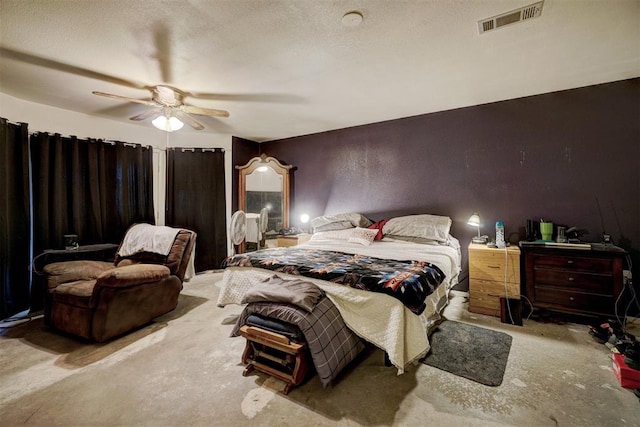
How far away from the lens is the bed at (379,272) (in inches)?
72.3

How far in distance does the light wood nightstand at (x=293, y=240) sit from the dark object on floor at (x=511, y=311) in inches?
105

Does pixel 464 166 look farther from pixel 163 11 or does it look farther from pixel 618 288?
pixel 163 11

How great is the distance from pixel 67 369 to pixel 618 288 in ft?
15.1

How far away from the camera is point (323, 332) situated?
5.99 feet

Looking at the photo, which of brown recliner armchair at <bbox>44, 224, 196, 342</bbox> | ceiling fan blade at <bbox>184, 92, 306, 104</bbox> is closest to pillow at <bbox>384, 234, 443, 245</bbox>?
ceiling fan blade at <bbox>184, 92, 306, 104</bbox>

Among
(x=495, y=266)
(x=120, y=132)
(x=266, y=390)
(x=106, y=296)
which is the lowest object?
(x=266, y=390)

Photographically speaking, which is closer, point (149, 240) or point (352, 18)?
point (352, 18)

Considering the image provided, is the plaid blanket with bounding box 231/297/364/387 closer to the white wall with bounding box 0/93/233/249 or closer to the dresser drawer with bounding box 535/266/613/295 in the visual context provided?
the dresser drawer with bounding box 535/266/613/295

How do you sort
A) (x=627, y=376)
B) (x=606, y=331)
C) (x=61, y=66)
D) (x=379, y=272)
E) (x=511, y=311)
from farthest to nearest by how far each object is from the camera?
(x=511, y=311) → (x=61, y=66) → (x=606, y=331) → (x=379, y=272) → (x=627, y=376)

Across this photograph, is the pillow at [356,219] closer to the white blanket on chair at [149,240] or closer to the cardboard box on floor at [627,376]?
the white blanket on chair at [149,240]

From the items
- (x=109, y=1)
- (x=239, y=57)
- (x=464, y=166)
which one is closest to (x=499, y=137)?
(x=464, y=166)

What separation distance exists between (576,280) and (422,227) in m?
1.50

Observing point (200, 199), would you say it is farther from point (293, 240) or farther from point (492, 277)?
point (492, 277)

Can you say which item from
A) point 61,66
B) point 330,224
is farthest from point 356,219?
point 61,66
